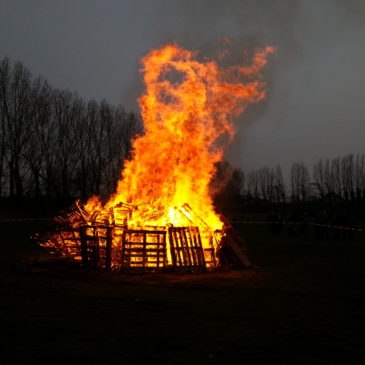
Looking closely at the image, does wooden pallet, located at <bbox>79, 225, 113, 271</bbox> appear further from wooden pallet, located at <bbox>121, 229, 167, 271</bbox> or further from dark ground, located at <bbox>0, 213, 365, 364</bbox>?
dark ground, located at <bbox>0, 213, 365, 364</bbox>

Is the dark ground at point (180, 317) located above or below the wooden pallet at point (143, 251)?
below

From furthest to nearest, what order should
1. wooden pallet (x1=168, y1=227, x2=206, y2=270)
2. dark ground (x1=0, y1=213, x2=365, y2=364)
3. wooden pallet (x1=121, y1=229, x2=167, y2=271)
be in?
wooden pallet (x1=168, y1=227, x2=206, y2=270)
wooden pallet (x1=121, y1=229, x2=167, y2=271)
dark ground (x1=0, y1=213, x2=365, y2=364)

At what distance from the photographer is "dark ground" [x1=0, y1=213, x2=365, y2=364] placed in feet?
17.1

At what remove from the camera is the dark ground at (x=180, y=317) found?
5.23m

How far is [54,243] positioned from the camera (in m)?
13.4

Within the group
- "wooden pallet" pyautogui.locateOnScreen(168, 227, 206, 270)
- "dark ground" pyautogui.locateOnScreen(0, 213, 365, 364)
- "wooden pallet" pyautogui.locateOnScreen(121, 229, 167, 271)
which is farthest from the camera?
"wooden pallet" pyautogui.locateOnScreen(168, 227, 206, 270)

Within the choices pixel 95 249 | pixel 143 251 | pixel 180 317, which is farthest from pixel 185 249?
pixel 180 317

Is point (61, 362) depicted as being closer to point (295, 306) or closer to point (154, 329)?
point (154, 329)

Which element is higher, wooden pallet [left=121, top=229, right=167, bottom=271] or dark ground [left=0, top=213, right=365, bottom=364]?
wooden pallet [left=121, top=229, right=167, bottom=271]

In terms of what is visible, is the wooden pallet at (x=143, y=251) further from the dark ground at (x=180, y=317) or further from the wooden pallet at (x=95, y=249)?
the dark ground at (x=180, y=317)

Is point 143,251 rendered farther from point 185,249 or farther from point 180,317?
point 180,317

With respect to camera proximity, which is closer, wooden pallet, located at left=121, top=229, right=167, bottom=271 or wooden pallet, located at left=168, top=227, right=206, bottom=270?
wooden pallet, located at left=121, top=229, right=167, bottom=271

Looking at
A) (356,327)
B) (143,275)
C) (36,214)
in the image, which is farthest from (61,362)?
(36,214)

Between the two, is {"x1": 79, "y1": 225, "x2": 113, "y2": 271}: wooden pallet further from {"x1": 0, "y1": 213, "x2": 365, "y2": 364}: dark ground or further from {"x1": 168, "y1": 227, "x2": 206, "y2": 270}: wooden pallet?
{"x1": 168, "y1": 227, "x2": 206, "y2": 270}: wooden pallet
